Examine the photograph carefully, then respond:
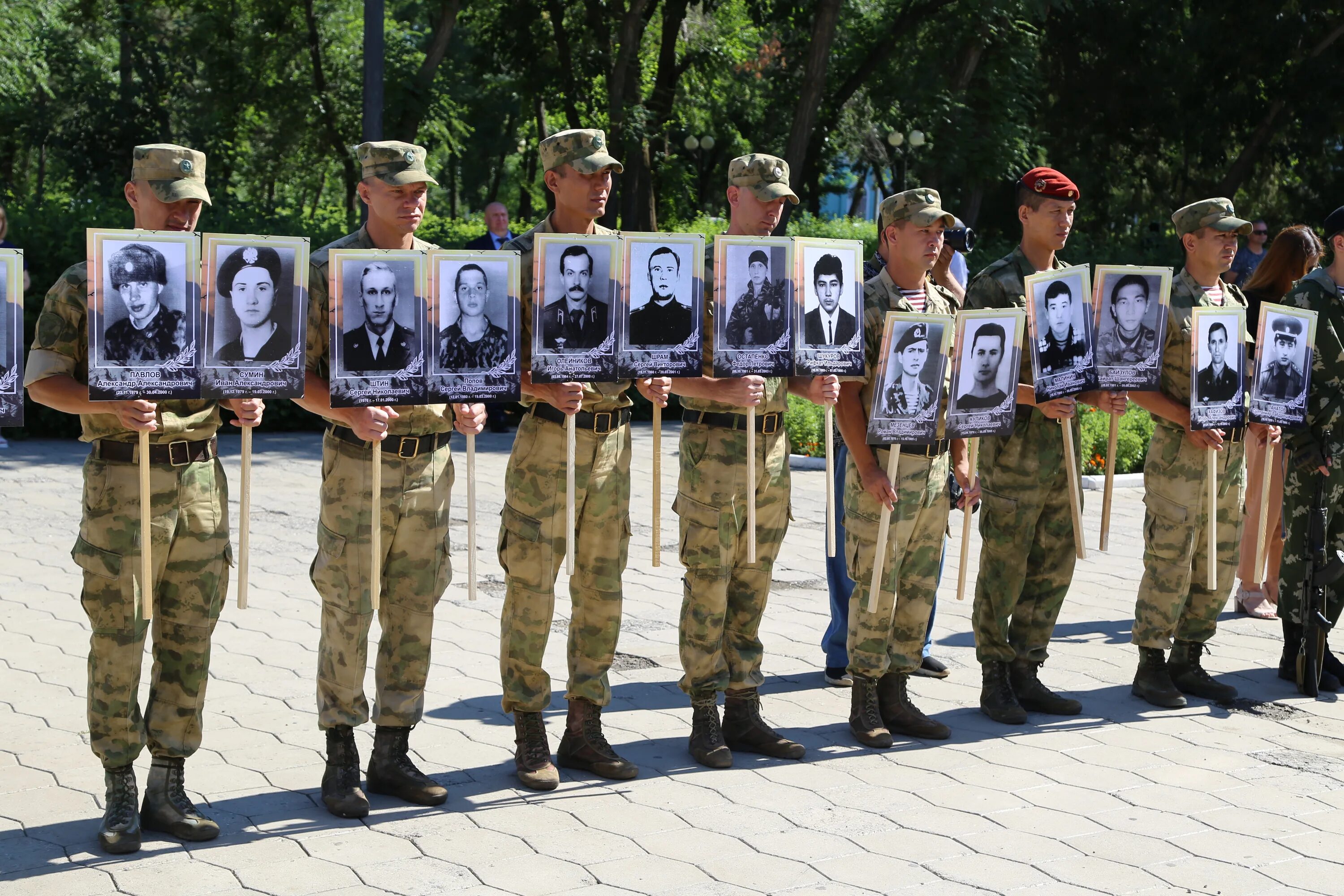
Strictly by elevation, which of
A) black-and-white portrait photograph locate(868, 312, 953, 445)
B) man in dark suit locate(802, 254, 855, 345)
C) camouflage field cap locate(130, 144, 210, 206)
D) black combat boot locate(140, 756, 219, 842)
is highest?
camouflage field cap locate(130, 144, 210, 206)

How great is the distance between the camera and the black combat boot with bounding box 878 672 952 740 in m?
6.05

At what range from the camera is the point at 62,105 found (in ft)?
95.4

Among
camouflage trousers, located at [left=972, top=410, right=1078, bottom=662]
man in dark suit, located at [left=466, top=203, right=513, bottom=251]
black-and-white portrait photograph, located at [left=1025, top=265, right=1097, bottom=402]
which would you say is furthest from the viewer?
man in dark suit, located at [left=466, top=203, right=513, bottom=251]

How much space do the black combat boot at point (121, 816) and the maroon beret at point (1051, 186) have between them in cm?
435

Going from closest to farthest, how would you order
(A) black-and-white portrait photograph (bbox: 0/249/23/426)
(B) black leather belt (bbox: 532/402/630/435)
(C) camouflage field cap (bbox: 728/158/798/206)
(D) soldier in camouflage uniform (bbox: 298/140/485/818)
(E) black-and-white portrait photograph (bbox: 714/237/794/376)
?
1. (A) black-and-white portrait photograph (bbox: 0/249/23/426)
2. (D) soldier in camouflage uniform (bbox: 298/140/485/818)
3. (B) black leather belt (bbox: 532/402/630/435)
4. (E) black-and-white portrait photograph (bbox: 714/237/794/376)
5. (C) camouflage field cap (bbox: 728/158/798/206)

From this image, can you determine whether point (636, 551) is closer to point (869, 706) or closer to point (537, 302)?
point (869, 706)

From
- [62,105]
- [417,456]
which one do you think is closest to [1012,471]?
[417,456]

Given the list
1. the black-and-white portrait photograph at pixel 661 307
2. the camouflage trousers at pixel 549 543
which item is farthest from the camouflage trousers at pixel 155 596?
the black-and-white portrait photograph at pixel 661 307

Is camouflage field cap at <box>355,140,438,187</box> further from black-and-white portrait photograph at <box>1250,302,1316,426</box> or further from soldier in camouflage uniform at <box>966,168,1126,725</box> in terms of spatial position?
black-and-white portrait photograph at <box>1250,302,1316,426</box>

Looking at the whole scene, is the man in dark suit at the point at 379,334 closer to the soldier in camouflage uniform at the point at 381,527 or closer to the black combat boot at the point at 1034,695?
the soldier in camouflage uniform at the point at 381,527

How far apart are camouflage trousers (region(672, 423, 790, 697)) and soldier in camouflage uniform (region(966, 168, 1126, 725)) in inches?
46.7

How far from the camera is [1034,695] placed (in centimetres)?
651

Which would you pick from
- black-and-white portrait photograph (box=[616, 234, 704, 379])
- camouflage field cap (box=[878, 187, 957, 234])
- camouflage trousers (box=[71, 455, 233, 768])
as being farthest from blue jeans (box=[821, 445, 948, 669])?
camouflage trousers (box=[71, 455, 233, 768])

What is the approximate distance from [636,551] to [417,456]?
4731 mm
